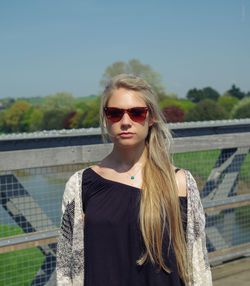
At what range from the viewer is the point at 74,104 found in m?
107

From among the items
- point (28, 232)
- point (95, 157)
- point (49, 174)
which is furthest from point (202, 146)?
point (28, 232)

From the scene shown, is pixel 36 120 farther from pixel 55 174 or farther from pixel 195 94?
pixel 55 174

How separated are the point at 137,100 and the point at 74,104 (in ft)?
349

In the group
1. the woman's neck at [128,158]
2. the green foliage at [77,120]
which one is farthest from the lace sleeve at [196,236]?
the green foliage at [77,120]

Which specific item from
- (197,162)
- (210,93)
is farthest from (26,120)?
(197,162)

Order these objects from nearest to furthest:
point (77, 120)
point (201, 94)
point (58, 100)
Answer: point (77, 120) → point (58, 100) → point (201, 94)

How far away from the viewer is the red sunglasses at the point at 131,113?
1.95 m

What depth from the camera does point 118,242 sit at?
1.90 meters

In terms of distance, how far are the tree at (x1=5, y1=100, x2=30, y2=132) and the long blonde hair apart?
10043cm

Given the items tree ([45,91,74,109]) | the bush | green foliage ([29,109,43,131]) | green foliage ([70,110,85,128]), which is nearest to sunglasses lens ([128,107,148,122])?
the bush

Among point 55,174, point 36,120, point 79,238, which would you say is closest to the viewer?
point 79,238

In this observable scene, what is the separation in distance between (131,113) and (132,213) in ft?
1.45

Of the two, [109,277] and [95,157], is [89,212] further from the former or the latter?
[95,157]

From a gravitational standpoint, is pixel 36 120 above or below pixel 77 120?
below
